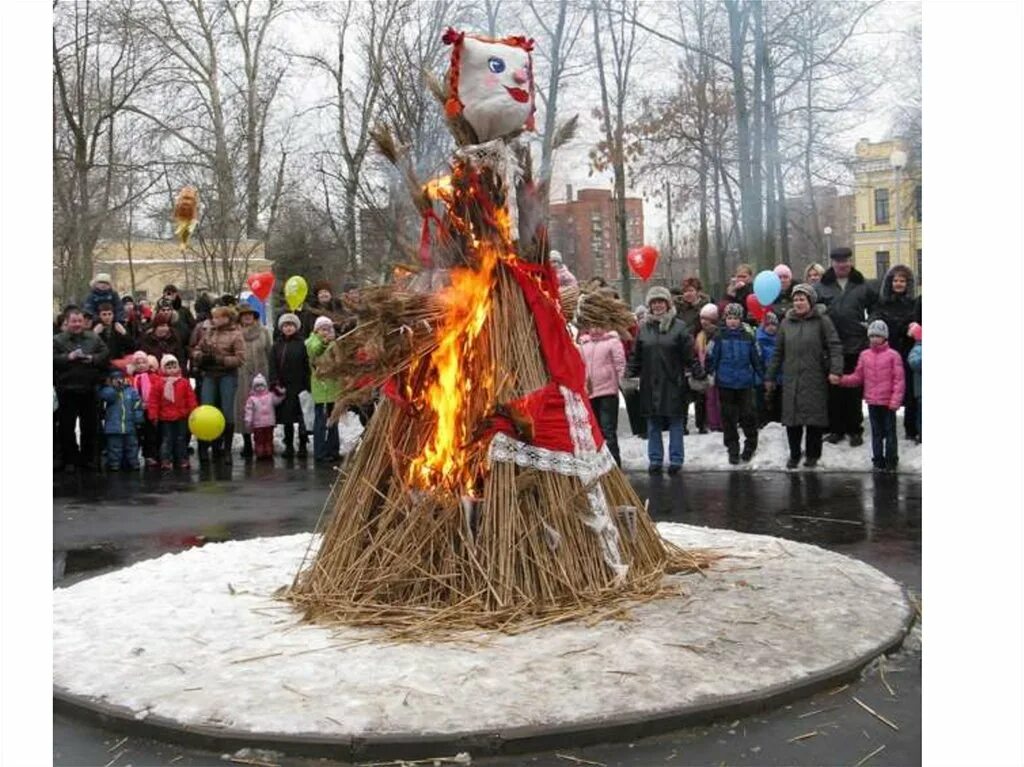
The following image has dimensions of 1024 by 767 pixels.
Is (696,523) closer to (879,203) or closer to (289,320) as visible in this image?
(289,320)

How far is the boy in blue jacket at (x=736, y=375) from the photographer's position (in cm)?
1196

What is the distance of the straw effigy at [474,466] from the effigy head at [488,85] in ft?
0.50

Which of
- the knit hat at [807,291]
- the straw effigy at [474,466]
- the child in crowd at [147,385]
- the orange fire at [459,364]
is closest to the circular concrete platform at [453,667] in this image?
the straw effigy at [474,466]

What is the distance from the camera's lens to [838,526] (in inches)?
333

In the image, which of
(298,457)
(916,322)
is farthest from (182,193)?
(916,322)

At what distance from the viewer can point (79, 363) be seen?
43.9 ft

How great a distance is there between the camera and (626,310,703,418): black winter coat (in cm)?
1180

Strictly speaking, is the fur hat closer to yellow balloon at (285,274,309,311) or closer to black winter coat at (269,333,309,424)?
black winter coat at (269,333,309,424)

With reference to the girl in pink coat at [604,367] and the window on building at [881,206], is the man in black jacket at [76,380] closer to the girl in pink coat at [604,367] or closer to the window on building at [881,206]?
the girl in pink coat at [604,367]

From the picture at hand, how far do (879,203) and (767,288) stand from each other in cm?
496

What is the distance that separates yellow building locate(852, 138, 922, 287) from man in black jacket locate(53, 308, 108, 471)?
9.79m

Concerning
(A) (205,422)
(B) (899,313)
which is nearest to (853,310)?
(B) (899,313)

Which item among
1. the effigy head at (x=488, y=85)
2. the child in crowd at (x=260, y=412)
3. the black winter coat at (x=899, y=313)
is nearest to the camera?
the effigy head at (x=488, y=85)

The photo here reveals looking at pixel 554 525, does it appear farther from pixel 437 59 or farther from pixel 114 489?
pixel 114 489
